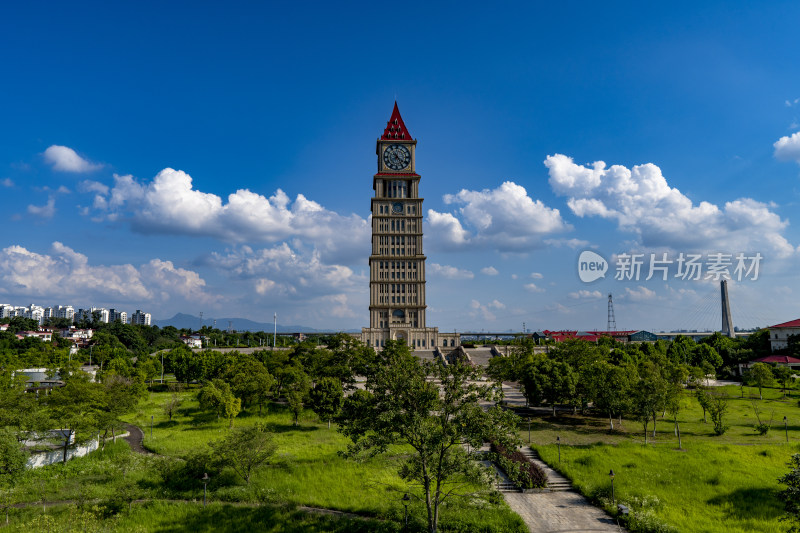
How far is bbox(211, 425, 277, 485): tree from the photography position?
28.5 meters

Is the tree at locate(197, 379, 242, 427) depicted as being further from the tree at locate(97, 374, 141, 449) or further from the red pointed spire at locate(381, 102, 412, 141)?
the red pointed spire at locate(381, 102, 412, 141)

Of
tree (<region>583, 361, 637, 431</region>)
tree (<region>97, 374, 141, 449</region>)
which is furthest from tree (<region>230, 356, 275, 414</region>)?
tree (<region>583, 361, 637, 431</region>)

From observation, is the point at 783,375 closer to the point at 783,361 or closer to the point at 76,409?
the point at 783,361

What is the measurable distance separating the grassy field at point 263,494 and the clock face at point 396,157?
91666 millimetres

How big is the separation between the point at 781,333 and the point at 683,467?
260 feet

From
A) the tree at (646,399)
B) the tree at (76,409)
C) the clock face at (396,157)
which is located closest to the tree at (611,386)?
the tree at (646,399)

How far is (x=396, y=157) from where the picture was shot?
120688mm

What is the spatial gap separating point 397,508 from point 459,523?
350cm

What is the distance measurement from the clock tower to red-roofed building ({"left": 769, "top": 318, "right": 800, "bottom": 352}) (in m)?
62.5

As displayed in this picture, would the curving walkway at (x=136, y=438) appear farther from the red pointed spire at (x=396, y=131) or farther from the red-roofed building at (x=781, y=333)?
the red-roofed building at (x=781, y=333)

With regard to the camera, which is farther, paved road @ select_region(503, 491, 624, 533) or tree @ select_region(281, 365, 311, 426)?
tree @ select_region(281, 365, 311, 426)

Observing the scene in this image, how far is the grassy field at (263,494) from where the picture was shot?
22875 millimetres

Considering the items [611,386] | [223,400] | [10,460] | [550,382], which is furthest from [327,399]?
[611,386]

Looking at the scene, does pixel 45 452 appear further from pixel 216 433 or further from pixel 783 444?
pixel 783 444
